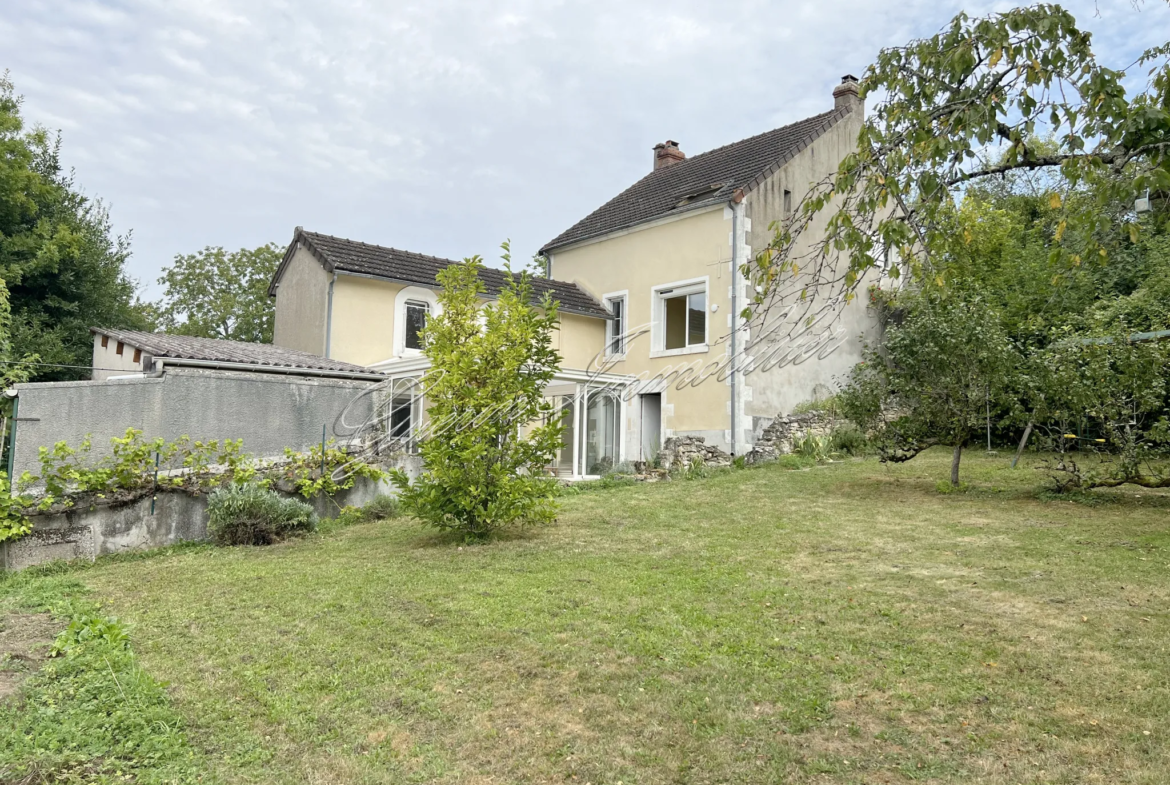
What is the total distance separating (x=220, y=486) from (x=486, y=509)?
341cm

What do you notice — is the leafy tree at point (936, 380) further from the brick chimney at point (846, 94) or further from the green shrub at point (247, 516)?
the green shrub at point (247, 516)

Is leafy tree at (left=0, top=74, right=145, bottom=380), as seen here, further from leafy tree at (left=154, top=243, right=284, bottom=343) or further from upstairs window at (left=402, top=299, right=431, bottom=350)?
leafy tree at (left=154, top=243, right=284, bottom=343)

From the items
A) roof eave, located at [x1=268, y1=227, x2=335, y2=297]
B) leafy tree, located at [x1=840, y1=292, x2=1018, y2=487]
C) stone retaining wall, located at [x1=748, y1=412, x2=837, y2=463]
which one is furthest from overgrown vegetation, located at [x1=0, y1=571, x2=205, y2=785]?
stone retaining wall, located at [x1=748, y1=412, x2=837, y2=463]

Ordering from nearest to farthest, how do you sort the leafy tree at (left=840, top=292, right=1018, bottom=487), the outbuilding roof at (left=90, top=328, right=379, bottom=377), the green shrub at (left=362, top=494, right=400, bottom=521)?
the green shrub at (left=362, top=494, right=400, bottom=521)
the leafy tree at (left=840, top=292, right=1018, bottom=487)
the outbuilding roof at (left=90, top=328, right=379, bottom=377)

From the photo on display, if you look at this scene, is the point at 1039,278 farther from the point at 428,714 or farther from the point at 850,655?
the point at 428,714

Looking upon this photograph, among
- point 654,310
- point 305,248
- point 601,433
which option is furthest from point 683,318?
point 305,248

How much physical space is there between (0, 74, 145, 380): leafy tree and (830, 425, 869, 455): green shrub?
59.0 ft

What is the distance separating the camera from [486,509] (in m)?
8.46

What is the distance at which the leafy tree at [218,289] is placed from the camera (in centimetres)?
3656

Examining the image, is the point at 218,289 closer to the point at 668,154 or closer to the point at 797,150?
the point at 668,154

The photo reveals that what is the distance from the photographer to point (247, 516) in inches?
346

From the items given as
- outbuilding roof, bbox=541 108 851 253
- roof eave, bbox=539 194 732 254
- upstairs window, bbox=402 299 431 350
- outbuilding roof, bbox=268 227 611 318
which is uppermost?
outbuilding roof, bbox=541 108 851 253

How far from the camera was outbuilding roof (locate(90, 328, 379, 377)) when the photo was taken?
A: 37.3ft

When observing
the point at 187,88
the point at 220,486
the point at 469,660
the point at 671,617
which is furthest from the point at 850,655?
the point at 187,88
